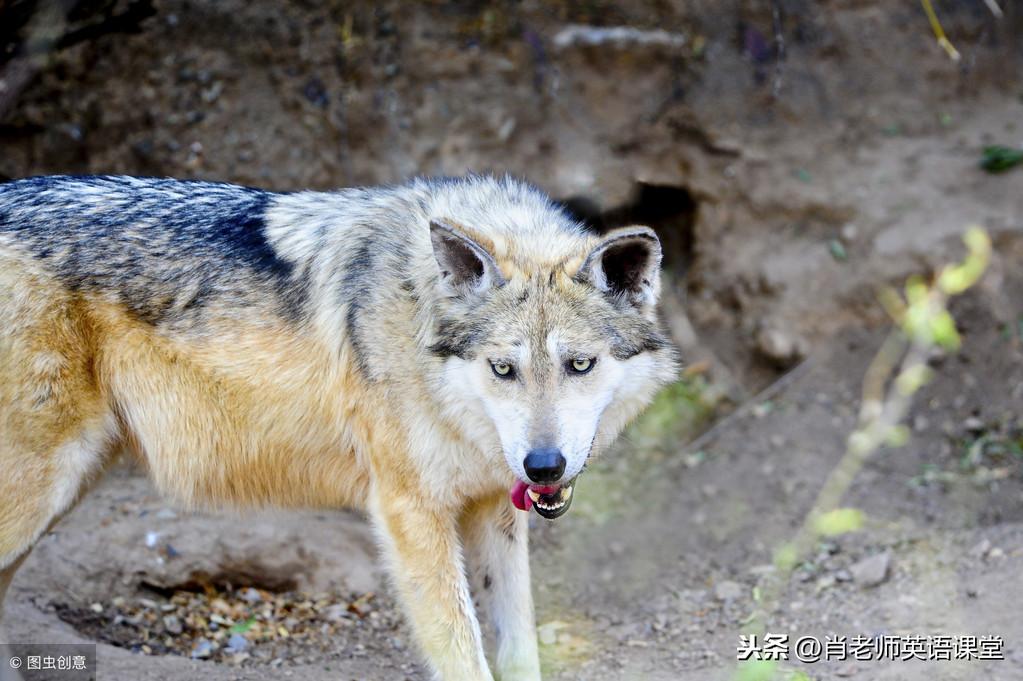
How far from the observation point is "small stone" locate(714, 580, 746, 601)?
6191mm

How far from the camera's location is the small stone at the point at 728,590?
6.19 m

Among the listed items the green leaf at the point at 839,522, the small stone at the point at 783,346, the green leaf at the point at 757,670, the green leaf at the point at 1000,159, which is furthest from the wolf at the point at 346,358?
the green leaf at the point at 1000,159

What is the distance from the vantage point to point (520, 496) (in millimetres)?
4504

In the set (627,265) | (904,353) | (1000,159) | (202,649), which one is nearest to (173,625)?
(202,649)

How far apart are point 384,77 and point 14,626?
494 centimetres

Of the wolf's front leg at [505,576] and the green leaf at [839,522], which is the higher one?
the wolf's front leg at [505,576]

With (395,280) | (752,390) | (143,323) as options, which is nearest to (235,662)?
(143,323)

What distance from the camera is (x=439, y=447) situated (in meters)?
4.46

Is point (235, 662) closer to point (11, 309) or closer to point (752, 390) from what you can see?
point (11, 309)

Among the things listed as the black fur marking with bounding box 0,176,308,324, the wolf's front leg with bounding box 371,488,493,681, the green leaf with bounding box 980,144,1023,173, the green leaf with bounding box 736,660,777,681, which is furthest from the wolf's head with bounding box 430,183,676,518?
the green leaf with bounding box 980,144,1023,173

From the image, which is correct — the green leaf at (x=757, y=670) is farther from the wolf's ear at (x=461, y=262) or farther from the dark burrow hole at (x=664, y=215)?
the dark burrow hole at (x=664, y=215)

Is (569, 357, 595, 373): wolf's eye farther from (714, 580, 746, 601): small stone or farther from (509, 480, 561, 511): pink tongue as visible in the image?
(714, 580, 746, 601): small stone

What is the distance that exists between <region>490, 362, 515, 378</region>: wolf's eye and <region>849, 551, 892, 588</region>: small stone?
3140mm

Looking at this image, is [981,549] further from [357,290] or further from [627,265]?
[357,290]
